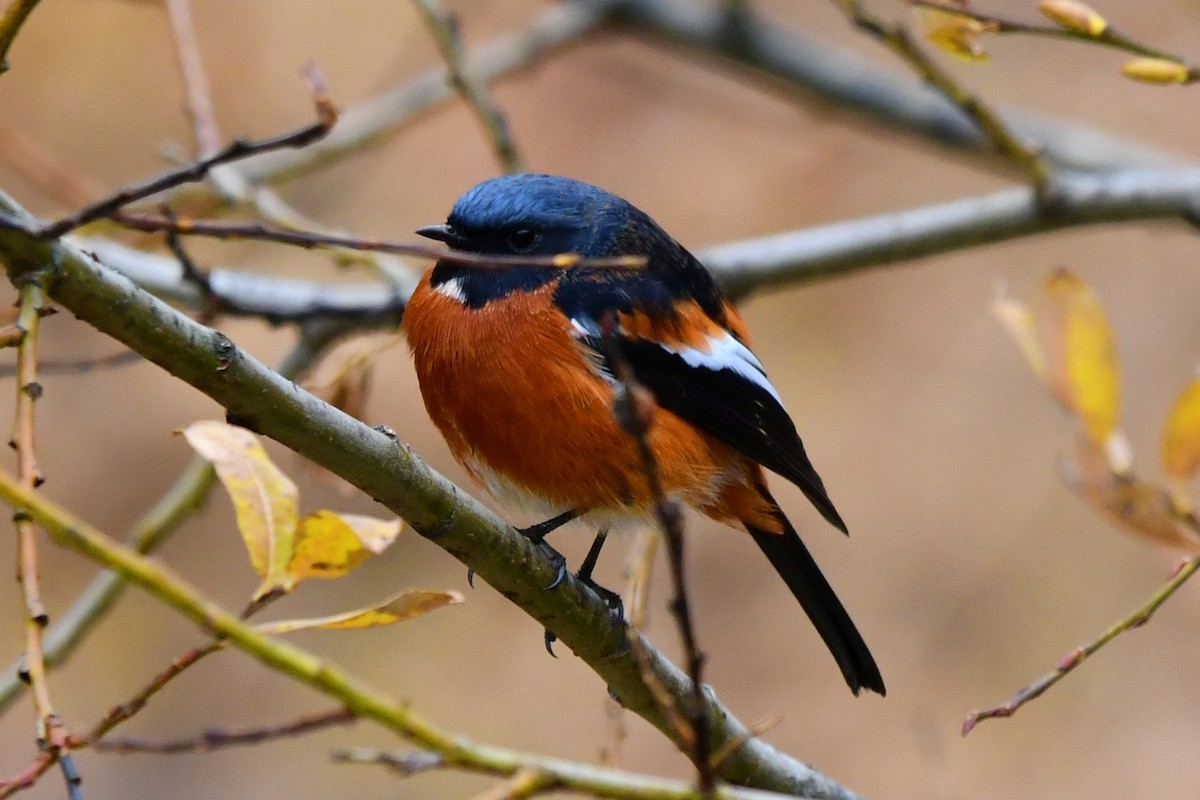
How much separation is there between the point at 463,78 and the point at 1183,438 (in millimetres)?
2505

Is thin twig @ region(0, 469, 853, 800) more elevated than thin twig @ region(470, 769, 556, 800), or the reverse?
thin twig @ region(0, 469, 853, 800)

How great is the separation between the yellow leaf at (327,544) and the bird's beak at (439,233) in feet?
4.74

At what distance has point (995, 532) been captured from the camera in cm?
710

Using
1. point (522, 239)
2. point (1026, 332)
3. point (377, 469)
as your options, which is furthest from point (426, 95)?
point (377, 469)

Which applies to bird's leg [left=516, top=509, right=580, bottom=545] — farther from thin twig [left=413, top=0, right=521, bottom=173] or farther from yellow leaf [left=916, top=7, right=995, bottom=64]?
thin twig [left=413, top=0, right=521, bottom=173]

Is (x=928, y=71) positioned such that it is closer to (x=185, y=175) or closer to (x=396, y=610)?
(x=396, y=610)

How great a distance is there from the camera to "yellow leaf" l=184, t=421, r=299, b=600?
1841 millimetres

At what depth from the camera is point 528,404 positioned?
2.99 metres

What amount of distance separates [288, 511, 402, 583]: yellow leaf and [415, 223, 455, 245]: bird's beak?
144 centimetres

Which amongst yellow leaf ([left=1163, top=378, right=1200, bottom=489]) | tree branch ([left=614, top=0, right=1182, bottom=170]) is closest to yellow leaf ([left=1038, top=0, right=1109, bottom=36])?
yellow leaf ([left=1163, top=378, right=1200, bottom=489])

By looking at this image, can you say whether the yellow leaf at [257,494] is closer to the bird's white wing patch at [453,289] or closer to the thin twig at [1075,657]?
the thin twig at [1075,657]

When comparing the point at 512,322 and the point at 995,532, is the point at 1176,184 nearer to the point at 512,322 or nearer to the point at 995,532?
the point at 512,322

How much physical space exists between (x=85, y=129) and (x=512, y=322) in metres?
5.31

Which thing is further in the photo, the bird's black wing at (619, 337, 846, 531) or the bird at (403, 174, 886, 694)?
the bird's black wing at (619, 337, 846, 531)
